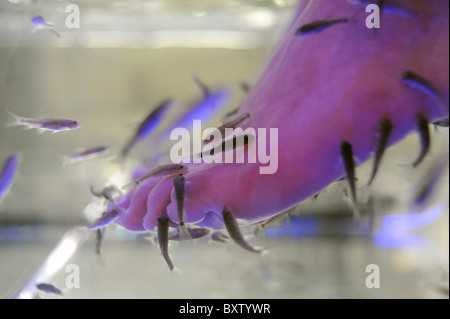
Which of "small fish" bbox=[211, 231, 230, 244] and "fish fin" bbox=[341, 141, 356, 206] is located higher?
"fish fin" bbox=[341, 141, 356, 206]

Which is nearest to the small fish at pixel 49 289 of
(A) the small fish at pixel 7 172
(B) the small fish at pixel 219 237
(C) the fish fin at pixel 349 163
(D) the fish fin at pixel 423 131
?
(A) the small fish at pixel 7 172

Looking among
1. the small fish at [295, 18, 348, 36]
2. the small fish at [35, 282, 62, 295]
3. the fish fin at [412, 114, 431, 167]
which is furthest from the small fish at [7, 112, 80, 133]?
the fish fin at [412, 114, 431, 167]

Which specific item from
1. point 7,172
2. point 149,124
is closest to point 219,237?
point 149,124

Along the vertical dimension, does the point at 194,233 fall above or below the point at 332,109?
below

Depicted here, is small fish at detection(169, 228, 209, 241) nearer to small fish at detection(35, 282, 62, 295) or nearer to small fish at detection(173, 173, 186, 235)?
small fish at detection(173, 173, 186, 235)

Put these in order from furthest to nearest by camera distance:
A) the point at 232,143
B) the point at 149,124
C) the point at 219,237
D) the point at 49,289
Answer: the point at 149,124 < the point at 49,289 < the point at 219,237 < the point at 232,143

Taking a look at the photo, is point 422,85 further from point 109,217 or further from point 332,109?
point 109,217

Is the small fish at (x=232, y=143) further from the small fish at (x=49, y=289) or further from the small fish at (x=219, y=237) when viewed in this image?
the small fish at (x=49, y=289)
